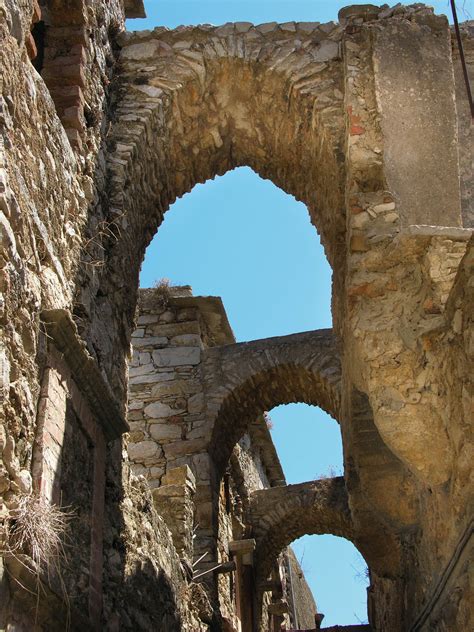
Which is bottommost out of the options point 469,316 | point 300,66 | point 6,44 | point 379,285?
point 469,316

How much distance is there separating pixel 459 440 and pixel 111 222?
271cm

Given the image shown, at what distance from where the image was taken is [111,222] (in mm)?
5496

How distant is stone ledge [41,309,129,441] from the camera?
404cm

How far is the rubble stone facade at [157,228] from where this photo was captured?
3846mm

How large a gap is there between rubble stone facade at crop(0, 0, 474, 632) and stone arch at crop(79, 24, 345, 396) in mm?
16

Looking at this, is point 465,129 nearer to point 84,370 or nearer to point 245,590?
point 84,370

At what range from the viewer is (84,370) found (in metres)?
4.45

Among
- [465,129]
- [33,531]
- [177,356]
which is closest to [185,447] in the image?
[177,356]

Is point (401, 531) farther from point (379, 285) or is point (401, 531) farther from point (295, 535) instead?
point (295, 535)

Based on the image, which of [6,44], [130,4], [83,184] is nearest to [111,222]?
[83,184]

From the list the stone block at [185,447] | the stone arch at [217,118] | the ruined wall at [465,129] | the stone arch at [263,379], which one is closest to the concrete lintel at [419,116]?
the ruined wall at [465,129]

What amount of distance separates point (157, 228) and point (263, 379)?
3.92m

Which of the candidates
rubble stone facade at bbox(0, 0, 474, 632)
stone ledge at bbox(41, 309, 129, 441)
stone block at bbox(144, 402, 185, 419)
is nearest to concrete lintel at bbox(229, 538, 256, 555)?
stone block at bbox(144, 402, 185, 419)

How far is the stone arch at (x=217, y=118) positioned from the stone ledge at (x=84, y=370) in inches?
28.9
